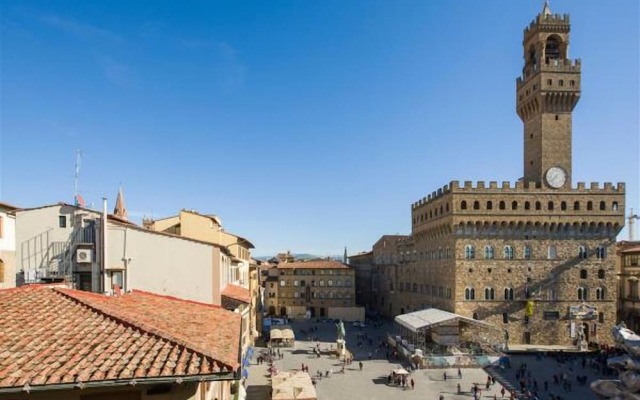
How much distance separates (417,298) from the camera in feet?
221

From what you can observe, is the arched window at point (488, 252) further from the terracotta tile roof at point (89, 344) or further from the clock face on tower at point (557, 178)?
the terracotta tile roof at point (89, 344)

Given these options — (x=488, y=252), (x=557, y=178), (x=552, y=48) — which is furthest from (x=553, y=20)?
(x=488, y=252)

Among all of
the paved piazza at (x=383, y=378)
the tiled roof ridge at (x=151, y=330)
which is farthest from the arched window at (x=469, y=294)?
the tiled roof ridge at (x=151, y=330)

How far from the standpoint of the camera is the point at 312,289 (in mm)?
84500

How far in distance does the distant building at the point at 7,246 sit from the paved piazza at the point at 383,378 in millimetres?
14703

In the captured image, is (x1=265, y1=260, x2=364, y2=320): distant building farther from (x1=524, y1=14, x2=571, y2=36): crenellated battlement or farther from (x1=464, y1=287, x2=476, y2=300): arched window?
(x1=524, y1=14, x2=571, y2=36): crenellated battlement

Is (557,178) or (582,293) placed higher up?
(557,178)

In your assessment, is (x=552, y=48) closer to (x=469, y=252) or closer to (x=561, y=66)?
(x=561, y=66)

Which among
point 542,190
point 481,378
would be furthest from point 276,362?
point 542,190

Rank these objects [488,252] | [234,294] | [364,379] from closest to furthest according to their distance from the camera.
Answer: [234,294] < [364,379] < [488,252]

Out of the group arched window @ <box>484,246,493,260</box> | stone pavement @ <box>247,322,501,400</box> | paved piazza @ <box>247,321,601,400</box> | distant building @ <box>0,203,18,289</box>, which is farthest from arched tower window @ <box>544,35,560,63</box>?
distant building @ <box>0,203,18,289</box>

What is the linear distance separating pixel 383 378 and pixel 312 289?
152 feet

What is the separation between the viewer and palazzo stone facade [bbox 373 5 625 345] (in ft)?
171

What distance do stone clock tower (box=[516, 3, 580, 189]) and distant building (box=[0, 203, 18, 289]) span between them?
53305 millimetres
